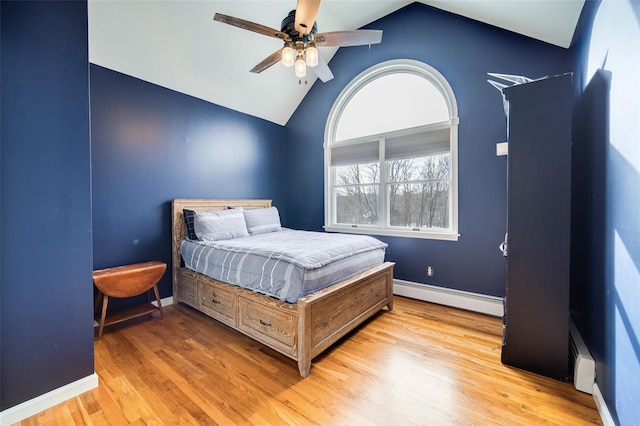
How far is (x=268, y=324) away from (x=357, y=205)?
8.12ft

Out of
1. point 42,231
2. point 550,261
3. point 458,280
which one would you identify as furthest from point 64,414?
point 458,280

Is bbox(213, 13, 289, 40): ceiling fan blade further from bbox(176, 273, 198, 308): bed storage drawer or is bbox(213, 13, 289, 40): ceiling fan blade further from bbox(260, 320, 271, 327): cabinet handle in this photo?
bbox(176, 273, 198, 308): bed storage drawer

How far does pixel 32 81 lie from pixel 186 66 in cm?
192

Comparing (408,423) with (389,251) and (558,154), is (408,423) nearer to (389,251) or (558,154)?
(558,154)

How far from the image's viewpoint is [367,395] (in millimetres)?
1657

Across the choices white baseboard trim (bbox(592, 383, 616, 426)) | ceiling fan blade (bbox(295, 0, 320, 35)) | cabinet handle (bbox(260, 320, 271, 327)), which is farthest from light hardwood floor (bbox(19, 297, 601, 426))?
ceiling fan blade (bbox(295, 0, 320, 35))

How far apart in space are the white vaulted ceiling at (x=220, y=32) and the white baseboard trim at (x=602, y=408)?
8.73 feet

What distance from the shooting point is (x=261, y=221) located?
147 inches

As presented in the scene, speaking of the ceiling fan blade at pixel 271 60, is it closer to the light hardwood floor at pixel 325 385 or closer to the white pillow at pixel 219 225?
the white pillow at pixel 219 225

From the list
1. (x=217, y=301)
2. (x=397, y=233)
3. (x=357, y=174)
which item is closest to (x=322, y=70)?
(x=357, y=174)

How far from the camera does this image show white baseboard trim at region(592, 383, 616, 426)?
137 cm

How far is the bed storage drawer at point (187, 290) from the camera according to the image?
2922 millimetres

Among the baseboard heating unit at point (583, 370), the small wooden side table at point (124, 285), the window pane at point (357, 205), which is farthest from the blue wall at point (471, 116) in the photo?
the small wooden side table at point (124, 285)

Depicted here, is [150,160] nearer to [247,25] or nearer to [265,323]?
[247,25]
